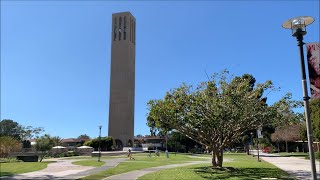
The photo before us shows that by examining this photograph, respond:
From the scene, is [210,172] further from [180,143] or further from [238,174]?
[180,143]

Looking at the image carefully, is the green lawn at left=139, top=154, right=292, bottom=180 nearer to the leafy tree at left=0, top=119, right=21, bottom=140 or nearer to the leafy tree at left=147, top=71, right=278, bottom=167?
the leafy tree at left=147, top=71, right=278, bottom=167

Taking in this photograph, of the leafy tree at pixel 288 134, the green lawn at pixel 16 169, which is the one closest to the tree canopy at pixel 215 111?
the green lawn at pixel 16 169

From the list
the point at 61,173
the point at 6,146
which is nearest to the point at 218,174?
the point at 61,173

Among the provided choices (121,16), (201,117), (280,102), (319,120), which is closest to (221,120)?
(201,117)

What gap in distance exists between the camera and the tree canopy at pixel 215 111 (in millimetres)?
22203

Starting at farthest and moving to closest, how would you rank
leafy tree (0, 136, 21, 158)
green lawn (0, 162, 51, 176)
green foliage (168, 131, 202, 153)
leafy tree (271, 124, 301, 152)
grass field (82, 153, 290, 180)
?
green foliage (168, 131, 202, 153) → leafy tree (271, 124, 301, 152) → leafy tree (0, 136, 21, 158) → green lawn (0, 162, 51, 176) → grass field (82, 153, 290, 180)

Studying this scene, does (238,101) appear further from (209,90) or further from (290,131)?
(290,131)

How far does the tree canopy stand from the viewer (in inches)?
874

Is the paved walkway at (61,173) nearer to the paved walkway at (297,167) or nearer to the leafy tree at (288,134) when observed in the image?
the paved walkway at (297,167)

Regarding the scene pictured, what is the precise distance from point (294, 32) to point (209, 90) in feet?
45.6

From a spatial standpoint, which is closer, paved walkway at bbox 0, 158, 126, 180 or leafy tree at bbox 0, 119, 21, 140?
paved walkway at bbox 0, 158, 126, 180

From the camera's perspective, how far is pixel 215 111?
72.4ft

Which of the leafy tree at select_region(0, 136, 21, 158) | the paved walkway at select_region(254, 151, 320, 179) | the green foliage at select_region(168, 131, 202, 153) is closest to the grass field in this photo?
the paved walkway at select_region(254, 151, 320, 179)

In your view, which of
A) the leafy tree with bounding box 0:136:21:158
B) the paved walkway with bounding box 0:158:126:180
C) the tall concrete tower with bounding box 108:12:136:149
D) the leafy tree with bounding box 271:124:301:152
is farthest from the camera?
the tall concrete tower with bounding box 108:12:136:149
